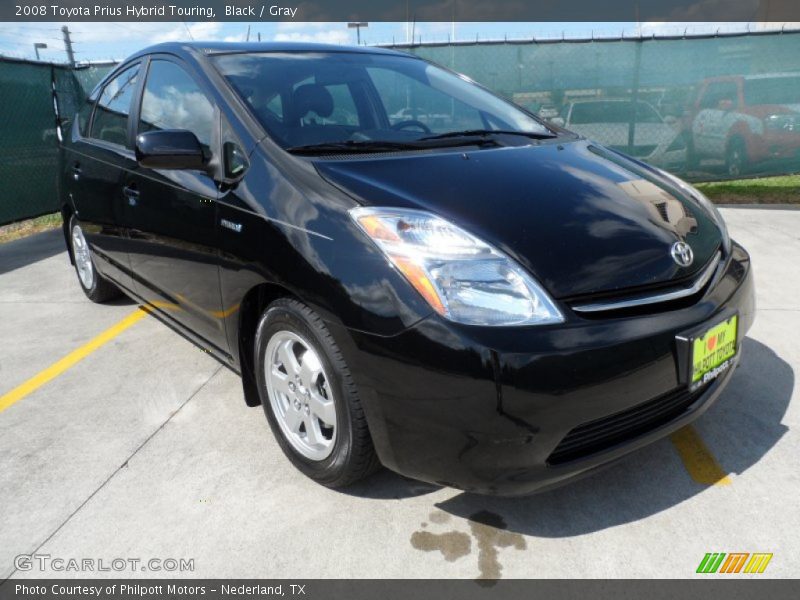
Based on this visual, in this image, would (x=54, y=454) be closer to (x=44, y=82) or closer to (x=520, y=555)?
(x=520, y=555)

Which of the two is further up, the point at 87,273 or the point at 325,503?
the point at 87,273

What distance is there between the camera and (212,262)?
100 inches

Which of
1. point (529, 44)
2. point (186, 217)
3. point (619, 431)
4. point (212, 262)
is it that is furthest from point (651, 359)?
point (529, 44)

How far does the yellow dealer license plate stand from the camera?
196 cm

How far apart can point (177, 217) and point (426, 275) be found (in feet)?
4.66

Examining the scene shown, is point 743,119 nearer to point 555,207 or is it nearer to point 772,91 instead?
point 772,91

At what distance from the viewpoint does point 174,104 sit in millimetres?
2943

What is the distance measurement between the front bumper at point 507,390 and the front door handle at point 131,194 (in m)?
1.70

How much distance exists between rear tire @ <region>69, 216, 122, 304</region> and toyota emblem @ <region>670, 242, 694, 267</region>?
3.63 m

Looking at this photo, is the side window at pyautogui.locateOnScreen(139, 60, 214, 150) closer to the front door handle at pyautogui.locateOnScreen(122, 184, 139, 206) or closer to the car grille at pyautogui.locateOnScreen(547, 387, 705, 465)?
the front door handle at pyautogui.locateOnScreen(122, 184, 139, 206)

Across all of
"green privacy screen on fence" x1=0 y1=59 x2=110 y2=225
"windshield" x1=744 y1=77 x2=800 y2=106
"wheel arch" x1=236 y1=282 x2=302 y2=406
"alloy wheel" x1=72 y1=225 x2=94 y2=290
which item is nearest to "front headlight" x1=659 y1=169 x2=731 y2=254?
"wheel arch" x1=236 y1=282 x2=302 y2=406

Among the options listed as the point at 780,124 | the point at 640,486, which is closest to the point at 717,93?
the point at 780,124

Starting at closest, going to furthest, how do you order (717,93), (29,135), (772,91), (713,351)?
(713,351), (29,135), (717,93), (772,91)

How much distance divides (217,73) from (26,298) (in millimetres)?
3223
